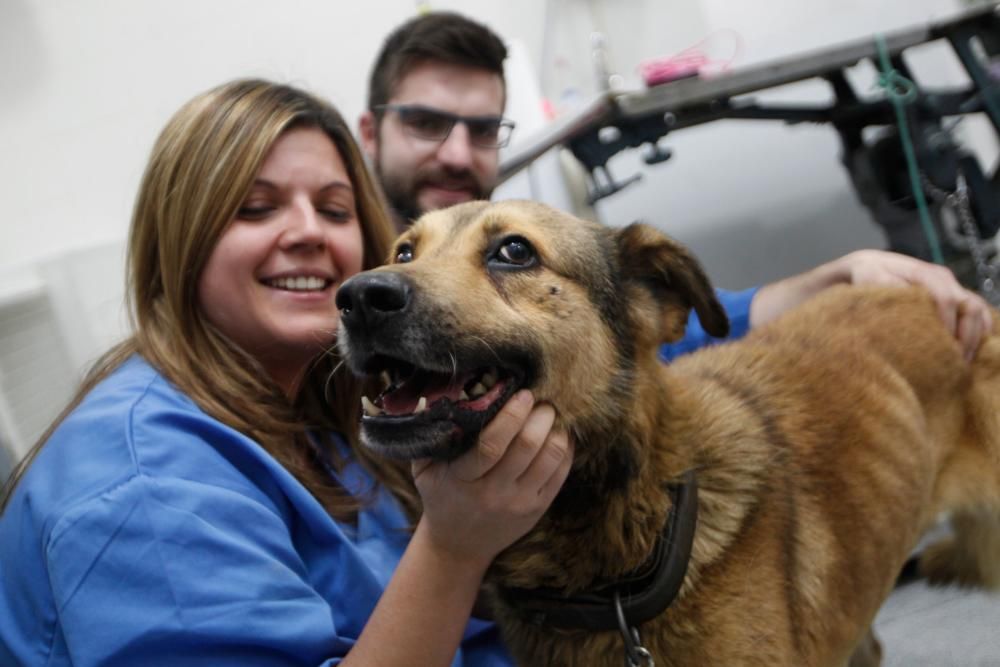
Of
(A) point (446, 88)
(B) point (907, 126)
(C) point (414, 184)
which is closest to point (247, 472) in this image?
(C) point (414, 184)

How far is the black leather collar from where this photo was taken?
884 mm

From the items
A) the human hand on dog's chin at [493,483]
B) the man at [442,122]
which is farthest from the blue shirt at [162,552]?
the man at [442,122]

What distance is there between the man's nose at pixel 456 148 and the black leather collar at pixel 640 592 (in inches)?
44.6

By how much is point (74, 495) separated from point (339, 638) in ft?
1.13

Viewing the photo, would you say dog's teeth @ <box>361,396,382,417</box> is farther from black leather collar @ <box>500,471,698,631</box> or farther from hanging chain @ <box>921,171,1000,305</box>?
hanging chain @ <box>921,171,1000,305</box>

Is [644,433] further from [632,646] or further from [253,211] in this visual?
[253,211]

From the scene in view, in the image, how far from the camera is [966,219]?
2086 mm

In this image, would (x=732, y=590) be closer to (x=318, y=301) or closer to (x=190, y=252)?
(x=318, y=301)

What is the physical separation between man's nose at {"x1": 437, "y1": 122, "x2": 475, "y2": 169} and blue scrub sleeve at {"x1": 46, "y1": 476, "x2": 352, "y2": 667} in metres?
1.21

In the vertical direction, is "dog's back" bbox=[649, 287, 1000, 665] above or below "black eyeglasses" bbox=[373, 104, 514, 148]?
below

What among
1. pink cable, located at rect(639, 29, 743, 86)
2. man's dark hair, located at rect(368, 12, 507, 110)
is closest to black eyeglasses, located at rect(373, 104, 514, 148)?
man's dark hair, located at rect(368, 12, 507, 110)

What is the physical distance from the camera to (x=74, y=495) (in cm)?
74

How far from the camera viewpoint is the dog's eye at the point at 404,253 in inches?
41.3

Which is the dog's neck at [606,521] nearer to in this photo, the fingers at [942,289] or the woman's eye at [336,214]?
the woman's eye at [336,214]
